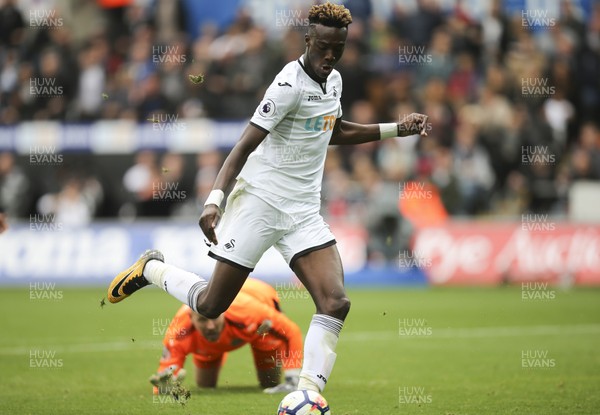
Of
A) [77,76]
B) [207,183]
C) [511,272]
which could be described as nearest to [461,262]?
[511,272]

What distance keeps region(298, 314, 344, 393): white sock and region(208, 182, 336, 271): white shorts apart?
0.55 m

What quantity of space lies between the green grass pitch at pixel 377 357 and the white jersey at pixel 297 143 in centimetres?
170

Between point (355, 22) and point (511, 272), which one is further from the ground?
point (355, 22)

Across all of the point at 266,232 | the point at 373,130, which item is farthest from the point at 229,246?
the point at 373,130

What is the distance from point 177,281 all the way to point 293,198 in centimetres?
111

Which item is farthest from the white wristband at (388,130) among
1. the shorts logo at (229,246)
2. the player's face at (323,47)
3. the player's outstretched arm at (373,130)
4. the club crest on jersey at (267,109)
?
the shorts logo at (229,246)

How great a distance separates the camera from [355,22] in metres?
22.0

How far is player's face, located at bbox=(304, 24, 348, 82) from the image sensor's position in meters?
7.09

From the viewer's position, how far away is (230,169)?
7020 mm

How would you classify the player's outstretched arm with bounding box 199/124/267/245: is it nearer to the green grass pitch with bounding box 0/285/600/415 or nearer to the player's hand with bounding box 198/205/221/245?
the player's hand with bounding box 198/205/221/245

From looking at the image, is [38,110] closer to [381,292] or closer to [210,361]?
[381,292]

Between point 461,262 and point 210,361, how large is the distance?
11.2 m

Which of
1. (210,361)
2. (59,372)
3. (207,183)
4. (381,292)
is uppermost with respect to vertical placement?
(210,361)

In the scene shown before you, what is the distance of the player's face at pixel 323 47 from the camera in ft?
23.3
